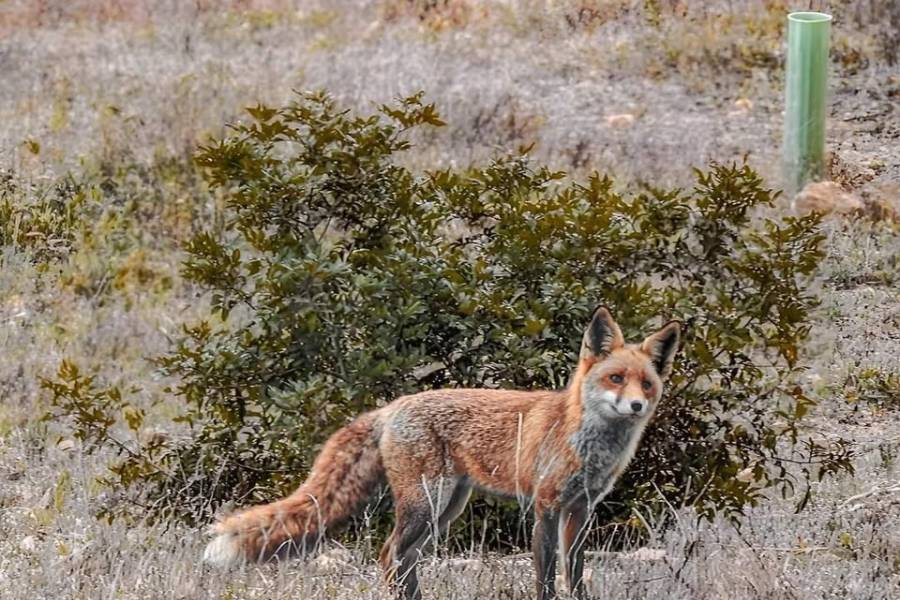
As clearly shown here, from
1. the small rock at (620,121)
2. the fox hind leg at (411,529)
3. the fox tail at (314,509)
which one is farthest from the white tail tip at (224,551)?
the small rock at (620,121)

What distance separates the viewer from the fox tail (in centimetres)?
507

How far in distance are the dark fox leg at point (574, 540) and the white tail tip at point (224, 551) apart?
1176 mm

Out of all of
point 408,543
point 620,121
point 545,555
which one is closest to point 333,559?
point 408,543

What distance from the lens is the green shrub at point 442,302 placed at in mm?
6258

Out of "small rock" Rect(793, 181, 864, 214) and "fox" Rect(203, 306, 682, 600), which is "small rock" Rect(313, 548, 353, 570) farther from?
"small rock" Rect(793, 181, 864, 214)

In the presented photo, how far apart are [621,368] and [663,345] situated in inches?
8.5

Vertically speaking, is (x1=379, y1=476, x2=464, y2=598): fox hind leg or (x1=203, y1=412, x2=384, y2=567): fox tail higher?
(x1=203, y1=412, x2=384, y2=567): fox tail

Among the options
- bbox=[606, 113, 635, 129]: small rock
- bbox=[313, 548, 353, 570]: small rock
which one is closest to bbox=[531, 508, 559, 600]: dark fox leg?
bbox=[313, 548, 353, 570]: small rock

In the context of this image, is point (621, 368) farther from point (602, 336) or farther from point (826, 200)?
point (826, 200)

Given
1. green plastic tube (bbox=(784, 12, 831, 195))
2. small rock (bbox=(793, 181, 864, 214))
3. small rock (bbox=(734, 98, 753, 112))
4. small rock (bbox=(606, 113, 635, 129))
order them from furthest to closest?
1. small rock (bbox=(734, 98, 753, 112))
2. small rock (bbox=(606, 113, 635, 129))
3. green plastic tube (bbox=(784, 12, 831, 195))
4. small rock (bbox=(793, 181, 864, 214))

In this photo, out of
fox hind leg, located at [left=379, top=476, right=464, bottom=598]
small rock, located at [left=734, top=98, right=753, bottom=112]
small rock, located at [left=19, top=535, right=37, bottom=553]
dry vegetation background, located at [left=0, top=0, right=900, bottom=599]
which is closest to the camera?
fox hind leg, located at [left=379, top=476, right=464, bottom=598]

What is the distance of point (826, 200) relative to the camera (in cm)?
1103

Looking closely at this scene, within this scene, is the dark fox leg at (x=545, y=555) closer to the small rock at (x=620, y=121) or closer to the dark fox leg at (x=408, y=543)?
the dark fox leg at (x=408, y=543)

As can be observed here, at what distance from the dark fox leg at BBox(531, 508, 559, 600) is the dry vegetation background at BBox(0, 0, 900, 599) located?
0.20 meters
